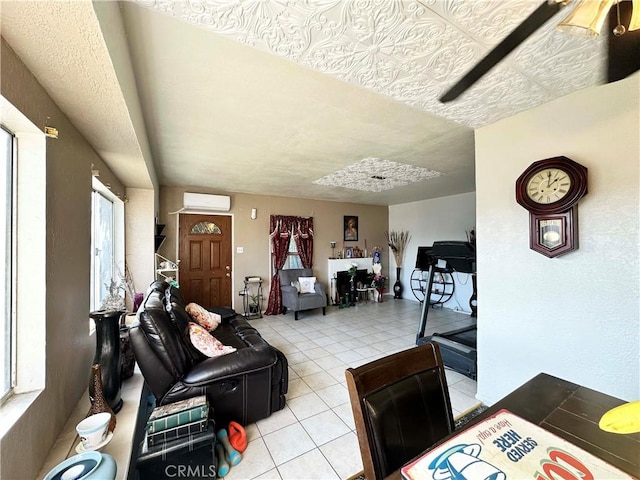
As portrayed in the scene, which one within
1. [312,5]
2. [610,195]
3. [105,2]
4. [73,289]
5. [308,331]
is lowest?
[308,331]

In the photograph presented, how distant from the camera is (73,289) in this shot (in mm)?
1606

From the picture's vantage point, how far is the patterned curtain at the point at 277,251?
17.3 feet

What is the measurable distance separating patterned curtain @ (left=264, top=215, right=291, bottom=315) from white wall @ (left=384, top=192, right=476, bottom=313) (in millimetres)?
3013

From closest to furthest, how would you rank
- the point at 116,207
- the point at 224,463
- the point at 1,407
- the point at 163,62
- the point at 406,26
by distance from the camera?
the point at 1,407 < the point at 406,26 < the point at 163,62 < the point at 224,463 < the point at 116,207

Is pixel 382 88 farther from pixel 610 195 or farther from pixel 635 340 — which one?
pixel 635 340

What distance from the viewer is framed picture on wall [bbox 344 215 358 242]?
21.0 feet

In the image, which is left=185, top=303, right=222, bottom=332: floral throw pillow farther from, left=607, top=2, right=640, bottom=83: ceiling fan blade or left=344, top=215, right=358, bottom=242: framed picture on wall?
left=344, top=215, right=358, bottom=242: framed picture on wall

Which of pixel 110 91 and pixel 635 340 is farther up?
pixel 110 91

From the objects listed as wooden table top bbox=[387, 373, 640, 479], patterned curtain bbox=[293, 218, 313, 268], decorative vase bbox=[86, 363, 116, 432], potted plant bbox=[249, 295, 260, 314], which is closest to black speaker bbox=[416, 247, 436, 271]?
patterned curtain bbox=[293, 218, 313, 268]

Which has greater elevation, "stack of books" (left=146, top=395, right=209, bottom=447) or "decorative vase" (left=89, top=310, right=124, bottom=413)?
"decorative vase" (left=89, top=310, right=124, bottom=413)

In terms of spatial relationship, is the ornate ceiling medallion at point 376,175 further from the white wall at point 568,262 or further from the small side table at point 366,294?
the small side table at point 366,294

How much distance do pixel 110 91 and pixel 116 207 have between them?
2539mm

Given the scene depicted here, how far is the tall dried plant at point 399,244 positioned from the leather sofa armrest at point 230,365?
17.3 feet

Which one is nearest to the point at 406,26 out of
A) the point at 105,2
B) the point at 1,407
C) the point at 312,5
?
the point at 312,5
